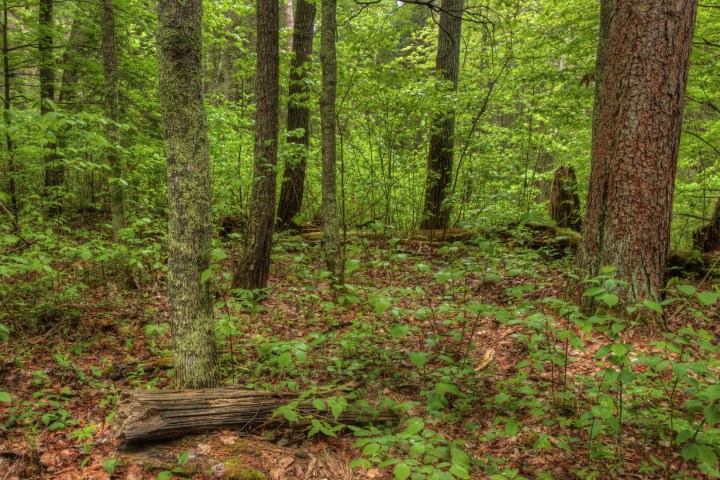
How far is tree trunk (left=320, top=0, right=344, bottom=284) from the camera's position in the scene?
5723mm

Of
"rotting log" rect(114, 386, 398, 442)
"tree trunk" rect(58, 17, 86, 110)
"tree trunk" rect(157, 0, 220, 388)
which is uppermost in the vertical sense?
"tree trunk" rect(58, 17, 86, 110)

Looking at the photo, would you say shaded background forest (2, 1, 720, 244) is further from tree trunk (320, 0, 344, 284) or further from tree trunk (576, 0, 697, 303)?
tree trunk (576, 0, 697, 303)

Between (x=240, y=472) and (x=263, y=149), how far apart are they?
4180 mm

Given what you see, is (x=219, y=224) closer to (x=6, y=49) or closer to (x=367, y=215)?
(x=367, y=215)

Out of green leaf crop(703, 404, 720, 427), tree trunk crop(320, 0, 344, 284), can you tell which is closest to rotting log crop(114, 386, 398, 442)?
green leaf crop(703, 404, 720, 427)

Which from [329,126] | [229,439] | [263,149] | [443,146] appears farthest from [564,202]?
[229,439]

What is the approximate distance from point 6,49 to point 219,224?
15.6ft

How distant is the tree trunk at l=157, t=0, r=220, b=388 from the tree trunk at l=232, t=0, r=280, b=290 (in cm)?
244

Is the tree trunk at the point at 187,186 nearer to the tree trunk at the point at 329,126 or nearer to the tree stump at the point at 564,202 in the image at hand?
the tree trunk at the point at 329,126

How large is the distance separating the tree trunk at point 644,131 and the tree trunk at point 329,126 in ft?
10.9

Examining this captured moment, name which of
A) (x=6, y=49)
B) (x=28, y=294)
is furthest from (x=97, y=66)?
(x=28, y=294)

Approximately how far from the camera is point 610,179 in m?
4.39

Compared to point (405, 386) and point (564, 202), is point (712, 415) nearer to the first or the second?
point (405, 386)

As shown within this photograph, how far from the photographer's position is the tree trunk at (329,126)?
5723 mm
